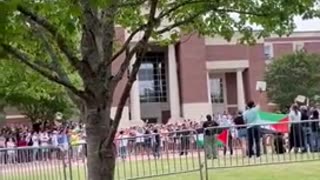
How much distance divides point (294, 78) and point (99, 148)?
6539 centimetres

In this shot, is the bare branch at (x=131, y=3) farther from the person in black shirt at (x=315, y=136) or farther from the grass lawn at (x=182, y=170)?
the person in black shirt at (x=315, y=136)

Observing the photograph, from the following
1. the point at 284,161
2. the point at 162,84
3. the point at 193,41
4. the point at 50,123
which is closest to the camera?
the point at 284,161

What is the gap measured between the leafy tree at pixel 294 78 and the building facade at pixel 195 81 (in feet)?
6.92

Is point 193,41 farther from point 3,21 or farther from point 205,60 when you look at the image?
point 3,21

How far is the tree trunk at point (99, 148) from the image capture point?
5.50 m

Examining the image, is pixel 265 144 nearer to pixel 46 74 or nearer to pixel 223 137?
pixel 223 137

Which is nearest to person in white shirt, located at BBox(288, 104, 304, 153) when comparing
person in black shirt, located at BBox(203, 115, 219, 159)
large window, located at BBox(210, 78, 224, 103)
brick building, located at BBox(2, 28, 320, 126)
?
person in black shirt, located at BBox(203, 115, 219, 159)

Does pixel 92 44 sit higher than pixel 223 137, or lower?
higher

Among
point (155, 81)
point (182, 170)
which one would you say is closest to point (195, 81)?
point (155, 81)

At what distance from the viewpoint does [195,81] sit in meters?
66.5

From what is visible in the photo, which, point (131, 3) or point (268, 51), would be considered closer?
point (131, 3)

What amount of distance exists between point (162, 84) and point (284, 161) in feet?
175

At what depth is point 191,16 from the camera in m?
6.55

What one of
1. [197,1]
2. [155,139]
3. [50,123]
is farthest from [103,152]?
[50,123]
